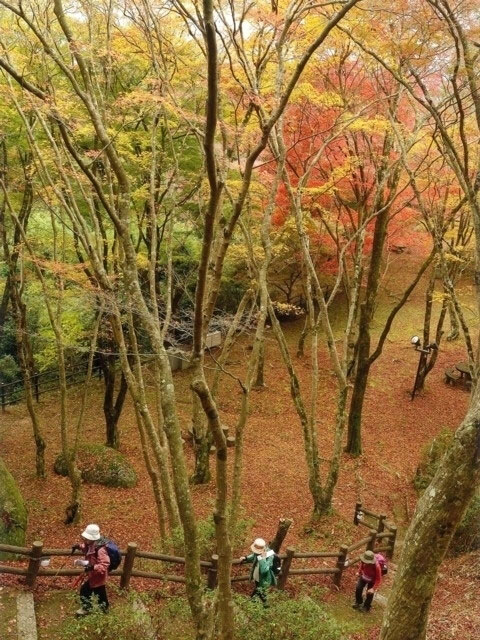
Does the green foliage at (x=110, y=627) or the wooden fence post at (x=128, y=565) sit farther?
the wooden fence post at (x=128, y=565)

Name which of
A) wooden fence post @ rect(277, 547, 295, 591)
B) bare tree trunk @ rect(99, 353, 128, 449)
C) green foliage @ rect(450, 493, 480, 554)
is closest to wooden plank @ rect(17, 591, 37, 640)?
wooden fence post @ rect(277, 547, 295, 591)

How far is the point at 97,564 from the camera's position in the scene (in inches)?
254

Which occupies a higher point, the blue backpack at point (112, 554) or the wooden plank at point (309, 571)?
the blue backpack at point (112, 554)

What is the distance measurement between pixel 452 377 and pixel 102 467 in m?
12.2

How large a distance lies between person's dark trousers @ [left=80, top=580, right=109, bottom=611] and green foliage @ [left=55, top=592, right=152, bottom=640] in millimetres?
498

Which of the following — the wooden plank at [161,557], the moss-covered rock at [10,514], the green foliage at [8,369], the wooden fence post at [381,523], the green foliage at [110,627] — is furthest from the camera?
the green foliage at [8,369]

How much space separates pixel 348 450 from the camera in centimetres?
1489

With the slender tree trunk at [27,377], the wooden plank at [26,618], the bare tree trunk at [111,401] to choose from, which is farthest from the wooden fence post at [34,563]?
the bare tree trunk at [111,401]

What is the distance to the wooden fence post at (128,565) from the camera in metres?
7.09

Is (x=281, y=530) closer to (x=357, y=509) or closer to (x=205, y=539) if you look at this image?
(x=205, y=539)

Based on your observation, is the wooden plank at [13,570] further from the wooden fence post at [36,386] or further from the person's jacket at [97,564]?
the wooden fence post at [36,386]

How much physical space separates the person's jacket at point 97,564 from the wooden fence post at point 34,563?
0.61 meters

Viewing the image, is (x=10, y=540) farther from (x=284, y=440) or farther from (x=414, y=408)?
(x=414, y=408)

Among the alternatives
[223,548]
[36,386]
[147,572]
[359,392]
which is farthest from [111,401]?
[223,548]
